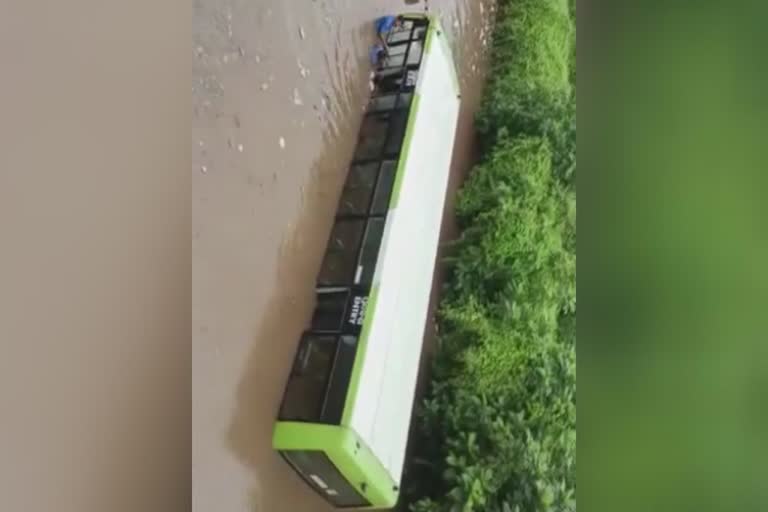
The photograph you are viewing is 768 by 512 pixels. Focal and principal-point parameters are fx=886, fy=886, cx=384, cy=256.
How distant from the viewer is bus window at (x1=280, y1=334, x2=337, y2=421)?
0.69 m

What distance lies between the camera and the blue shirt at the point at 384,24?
2.61ft

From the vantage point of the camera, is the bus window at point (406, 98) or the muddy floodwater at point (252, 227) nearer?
the muddy floodwater at point (252, 227)

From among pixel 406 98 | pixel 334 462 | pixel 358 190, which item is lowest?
pixel 334 462

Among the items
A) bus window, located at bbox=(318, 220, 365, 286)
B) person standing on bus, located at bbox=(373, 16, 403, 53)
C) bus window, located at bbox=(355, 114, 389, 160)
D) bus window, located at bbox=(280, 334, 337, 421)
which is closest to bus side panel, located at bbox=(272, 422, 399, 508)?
bus window, located at bbox=(280, 334, 337, 421)

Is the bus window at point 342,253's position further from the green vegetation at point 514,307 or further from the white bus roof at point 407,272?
the green vegetation at point 514,307

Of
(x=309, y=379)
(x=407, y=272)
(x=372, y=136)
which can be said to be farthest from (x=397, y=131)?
(x=309, y=379)

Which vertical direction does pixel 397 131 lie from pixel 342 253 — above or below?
above

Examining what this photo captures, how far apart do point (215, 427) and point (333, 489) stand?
0.37 feet

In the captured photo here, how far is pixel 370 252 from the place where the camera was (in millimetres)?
742

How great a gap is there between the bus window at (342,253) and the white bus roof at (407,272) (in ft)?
0.08

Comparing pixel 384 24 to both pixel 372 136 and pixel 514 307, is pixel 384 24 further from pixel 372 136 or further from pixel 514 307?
pixel 514 307

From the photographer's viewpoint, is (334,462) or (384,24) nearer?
(334,462)

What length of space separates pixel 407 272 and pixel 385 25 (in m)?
0.22
